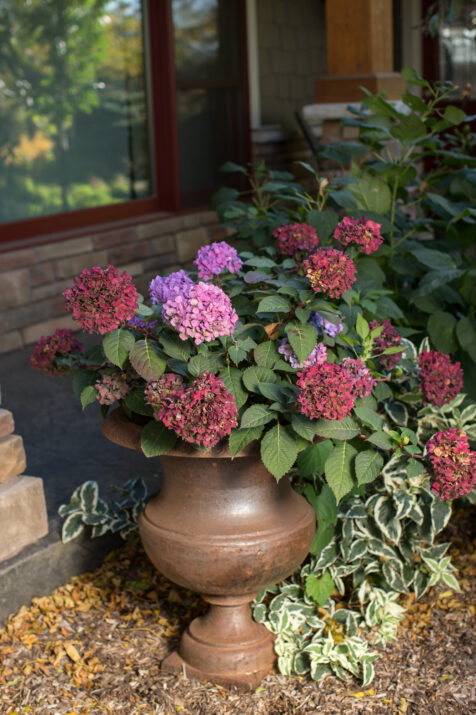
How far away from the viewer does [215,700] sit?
1.91 m

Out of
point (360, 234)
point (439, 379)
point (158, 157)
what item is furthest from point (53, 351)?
point (158, 157)

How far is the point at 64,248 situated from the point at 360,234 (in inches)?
110

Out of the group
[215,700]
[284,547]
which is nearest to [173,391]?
[284,547]

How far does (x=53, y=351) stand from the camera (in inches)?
75.0

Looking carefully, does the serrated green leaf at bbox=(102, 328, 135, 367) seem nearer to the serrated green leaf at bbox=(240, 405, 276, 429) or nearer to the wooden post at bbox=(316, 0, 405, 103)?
the serrated green leaf at bbox=(240, 405, 276, 429)

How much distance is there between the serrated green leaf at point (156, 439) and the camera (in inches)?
68.5

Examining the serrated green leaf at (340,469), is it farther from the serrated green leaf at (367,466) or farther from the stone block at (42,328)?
the stone block at (42,328)

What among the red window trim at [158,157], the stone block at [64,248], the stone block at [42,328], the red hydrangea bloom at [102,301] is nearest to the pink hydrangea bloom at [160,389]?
the red hydrangea bloom at [102,301]

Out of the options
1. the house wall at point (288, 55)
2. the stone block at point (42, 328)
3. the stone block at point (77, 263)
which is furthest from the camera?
the house wall at point (288, 55)

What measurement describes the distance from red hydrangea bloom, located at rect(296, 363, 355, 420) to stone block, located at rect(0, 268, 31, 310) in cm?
271

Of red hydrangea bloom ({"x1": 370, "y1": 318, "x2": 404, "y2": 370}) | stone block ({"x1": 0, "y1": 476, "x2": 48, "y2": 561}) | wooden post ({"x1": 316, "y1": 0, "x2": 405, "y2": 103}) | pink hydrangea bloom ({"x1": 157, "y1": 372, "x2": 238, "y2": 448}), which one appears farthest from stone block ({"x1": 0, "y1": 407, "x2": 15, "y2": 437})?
wooden post ({"x1": 316, "y1": 0, "x2": 405, "y2": 103})

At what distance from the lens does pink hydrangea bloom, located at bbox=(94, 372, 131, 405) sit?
178 centimetres

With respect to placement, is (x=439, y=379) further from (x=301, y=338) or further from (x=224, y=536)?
(x=224, y=536)

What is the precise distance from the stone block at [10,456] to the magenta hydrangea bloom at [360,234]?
966 millimetres
